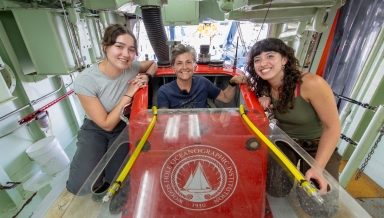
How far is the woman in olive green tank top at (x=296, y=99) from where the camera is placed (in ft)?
3.37

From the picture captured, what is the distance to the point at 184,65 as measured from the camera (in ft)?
4.49

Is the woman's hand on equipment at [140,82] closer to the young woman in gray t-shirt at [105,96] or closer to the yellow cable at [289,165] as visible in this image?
the young woman in gray t-shirt at [105,96]

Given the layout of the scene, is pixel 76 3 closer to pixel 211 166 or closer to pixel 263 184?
pixel 211 166

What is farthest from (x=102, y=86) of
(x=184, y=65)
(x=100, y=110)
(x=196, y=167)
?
(x=196, y=167)

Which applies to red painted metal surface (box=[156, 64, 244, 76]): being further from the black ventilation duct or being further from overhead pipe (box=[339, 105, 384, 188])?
overhead pipe (box=[339, 105, 384, 188])

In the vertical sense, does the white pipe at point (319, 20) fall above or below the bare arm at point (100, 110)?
above

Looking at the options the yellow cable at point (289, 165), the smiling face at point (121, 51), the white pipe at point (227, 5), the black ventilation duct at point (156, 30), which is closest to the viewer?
the yellow cable at point (289, 165)

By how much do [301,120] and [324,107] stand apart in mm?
155

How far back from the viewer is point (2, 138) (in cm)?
154

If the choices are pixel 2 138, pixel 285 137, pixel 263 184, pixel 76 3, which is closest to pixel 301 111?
pixel 285 137

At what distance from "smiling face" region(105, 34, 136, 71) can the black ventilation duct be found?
631 millimetres

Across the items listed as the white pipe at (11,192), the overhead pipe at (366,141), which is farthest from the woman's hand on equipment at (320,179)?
the white pipe at (11,192)

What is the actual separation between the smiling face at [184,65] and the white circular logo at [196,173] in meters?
0.67

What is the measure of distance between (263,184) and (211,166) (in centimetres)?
32
